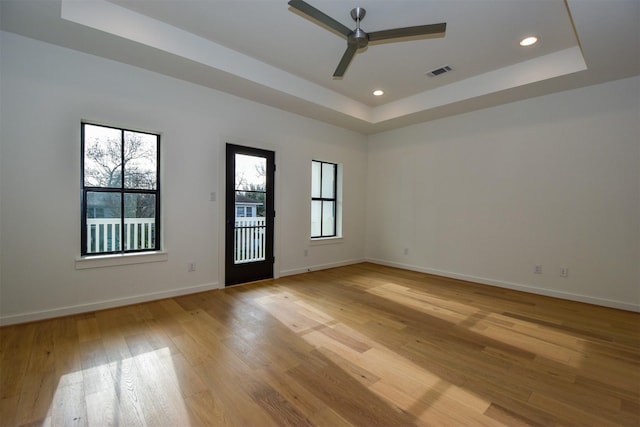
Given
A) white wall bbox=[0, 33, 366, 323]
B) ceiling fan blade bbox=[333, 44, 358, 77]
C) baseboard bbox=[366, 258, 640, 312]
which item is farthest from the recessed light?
white wall bbox=[0, 33, 366, 323]

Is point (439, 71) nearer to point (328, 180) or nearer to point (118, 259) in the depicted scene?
point (328, 180)

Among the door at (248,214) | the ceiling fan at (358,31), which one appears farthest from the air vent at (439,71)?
the door at (248,214)

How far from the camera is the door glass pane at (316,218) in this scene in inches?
216

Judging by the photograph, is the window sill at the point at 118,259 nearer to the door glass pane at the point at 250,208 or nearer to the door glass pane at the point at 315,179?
the door glass pane at the point at 250,208

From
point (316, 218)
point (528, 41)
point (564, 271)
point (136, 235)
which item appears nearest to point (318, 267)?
point (316, 218)

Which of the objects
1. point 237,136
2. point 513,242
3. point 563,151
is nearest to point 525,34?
point 563,151

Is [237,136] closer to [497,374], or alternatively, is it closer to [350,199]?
[350,199]

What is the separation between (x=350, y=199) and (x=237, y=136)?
8.86ft

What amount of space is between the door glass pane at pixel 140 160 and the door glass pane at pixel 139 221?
158 millimetres

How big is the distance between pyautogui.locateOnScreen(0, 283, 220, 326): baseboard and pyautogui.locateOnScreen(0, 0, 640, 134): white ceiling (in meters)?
2.72

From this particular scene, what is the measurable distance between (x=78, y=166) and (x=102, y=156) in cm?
29

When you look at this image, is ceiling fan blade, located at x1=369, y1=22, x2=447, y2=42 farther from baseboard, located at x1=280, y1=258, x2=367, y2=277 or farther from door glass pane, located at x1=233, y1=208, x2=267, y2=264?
baseboard, located at x1=280, y1=258, x2=367, y2=277

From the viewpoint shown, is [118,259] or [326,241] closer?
[118,259]

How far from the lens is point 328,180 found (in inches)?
228
